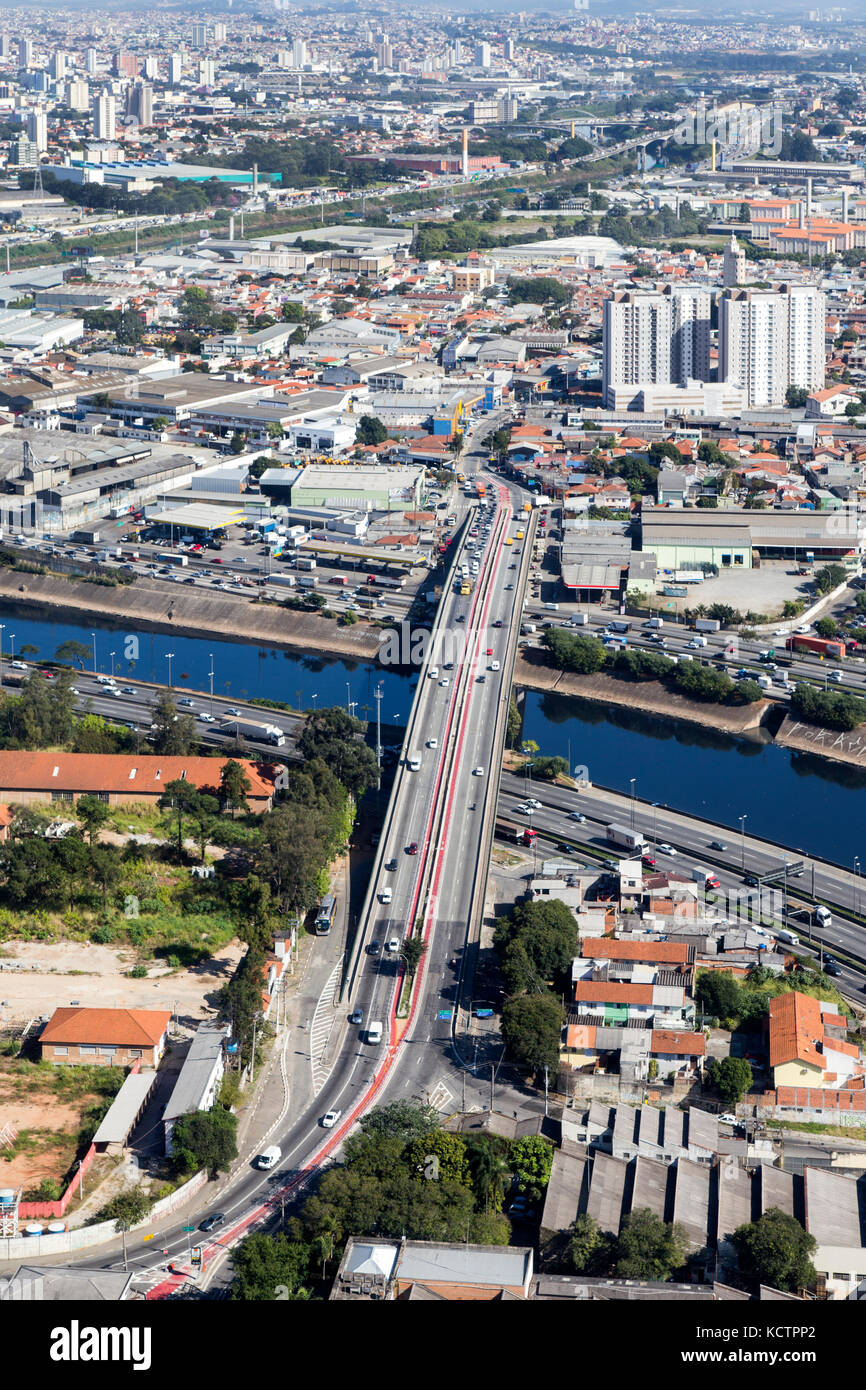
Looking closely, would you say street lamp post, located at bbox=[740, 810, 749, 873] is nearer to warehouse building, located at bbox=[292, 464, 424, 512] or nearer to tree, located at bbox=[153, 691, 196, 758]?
tree, located at bbox=[153, 691, 196, 758]

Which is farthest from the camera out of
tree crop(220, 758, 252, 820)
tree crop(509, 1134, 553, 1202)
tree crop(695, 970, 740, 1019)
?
tree crop(220, 758, 252, 820)

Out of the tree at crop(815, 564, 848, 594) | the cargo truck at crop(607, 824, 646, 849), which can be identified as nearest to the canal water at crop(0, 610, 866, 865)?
the cargo truck at crop(607, 824, 646, 849)

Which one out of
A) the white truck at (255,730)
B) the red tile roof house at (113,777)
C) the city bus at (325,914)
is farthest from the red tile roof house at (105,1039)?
the white truck at (255,730)

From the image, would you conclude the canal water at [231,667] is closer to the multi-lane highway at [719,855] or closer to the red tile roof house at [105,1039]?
the multi-lane highway at [719,855]

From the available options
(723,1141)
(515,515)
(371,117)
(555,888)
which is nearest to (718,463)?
(515,515)

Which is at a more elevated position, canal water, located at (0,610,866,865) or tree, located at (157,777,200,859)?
tree, located at (157,777,200,859)

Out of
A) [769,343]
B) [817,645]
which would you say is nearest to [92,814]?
[817,645]

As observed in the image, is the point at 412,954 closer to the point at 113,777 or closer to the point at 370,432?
the point at 113,777
